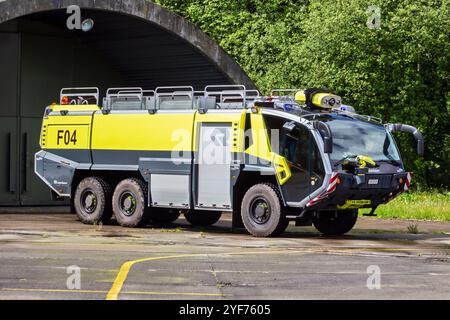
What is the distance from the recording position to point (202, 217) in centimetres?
2439

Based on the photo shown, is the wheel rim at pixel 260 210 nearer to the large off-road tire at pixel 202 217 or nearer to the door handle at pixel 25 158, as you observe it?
the large off-road tire at pixel 202 217

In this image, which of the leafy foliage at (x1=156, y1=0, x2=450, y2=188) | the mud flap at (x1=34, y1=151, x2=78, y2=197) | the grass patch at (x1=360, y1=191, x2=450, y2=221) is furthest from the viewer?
the leafy foliage at (x1=156, y1=0, x2=450, y2=188)

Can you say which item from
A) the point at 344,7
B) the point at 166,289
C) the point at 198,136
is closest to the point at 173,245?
the point at 198,136

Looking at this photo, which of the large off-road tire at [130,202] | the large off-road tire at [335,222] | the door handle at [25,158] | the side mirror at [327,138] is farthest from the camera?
the door handle at [25,158]

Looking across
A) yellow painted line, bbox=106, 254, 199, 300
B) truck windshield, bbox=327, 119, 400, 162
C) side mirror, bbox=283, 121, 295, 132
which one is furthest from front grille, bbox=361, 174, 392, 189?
yellow painted line, bbox=106, 254, 199, 300

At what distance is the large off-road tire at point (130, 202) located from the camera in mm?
22578

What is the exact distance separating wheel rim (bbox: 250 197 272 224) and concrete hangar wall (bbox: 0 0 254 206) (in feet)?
28.2

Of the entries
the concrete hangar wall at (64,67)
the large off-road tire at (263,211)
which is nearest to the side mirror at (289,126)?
the large off-road tire at (263,211)

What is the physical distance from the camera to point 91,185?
2352 centimetres

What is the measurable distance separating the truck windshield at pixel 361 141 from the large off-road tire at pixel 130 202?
4787mm

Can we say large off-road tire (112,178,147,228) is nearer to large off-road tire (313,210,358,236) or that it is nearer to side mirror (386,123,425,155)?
large off-road tire (313,210,358,236)

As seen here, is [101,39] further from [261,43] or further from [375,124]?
[261,43]

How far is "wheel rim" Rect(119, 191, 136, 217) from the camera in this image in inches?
901
